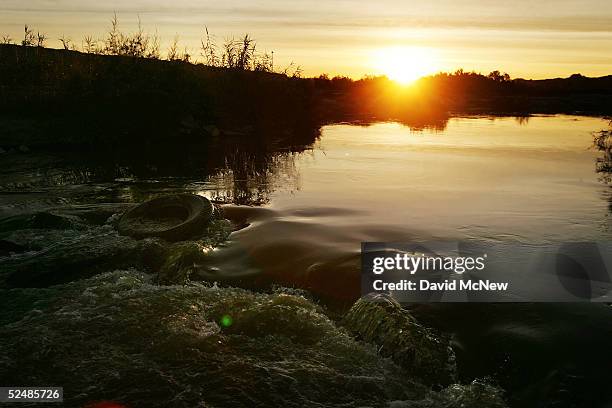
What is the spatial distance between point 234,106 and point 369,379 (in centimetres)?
2322

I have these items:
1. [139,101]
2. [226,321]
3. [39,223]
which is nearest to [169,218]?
[39,223]

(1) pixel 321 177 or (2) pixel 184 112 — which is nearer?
(1) pixel 321 177

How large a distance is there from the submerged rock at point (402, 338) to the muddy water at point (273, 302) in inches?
5.3

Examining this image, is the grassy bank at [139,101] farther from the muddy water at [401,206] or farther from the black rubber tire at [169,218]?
the black rubber tire at [169,218]

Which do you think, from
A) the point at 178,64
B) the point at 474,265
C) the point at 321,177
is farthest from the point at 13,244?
the point at 178,64

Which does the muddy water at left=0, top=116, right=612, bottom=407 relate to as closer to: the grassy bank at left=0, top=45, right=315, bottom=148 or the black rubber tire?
the black rubber tire

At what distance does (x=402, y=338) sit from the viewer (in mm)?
5301

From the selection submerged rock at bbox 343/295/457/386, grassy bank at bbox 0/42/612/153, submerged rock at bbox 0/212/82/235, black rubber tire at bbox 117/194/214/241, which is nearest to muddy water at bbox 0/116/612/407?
submerged rock at bbox 0/212/82/235

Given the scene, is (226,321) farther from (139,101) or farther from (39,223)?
(139,101)

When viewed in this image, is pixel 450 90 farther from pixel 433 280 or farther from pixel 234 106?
pixel 433 280

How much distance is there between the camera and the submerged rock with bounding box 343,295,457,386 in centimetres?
496

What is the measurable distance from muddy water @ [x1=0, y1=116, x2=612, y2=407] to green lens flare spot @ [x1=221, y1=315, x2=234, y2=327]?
72 mm

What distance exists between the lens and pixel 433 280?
22.0 ft

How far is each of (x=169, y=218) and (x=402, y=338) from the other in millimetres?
5984
